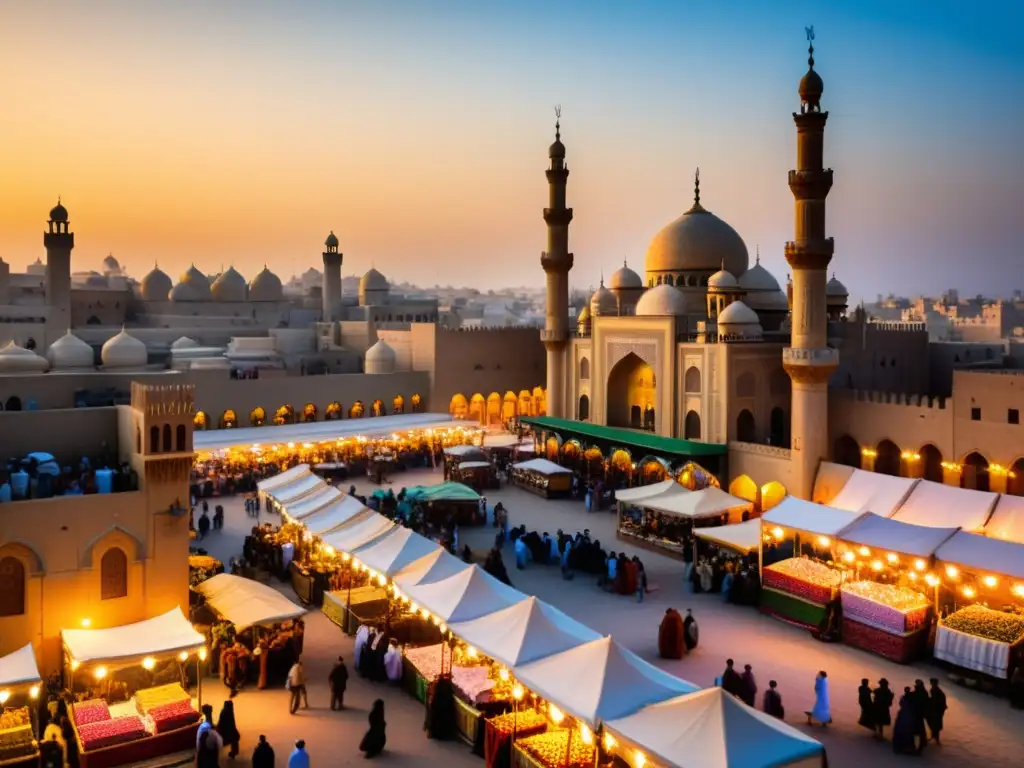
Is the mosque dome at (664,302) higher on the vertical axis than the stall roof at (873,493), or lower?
higher

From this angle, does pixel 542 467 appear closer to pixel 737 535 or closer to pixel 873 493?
pixel 737 535

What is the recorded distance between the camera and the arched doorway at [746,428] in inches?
919

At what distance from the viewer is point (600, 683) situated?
8.48 metres

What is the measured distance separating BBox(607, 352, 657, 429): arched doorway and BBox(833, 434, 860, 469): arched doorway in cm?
693

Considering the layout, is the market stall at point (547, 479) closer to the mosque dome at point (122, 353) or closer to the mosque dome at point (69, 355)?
the mosque dome at point (122, 353)

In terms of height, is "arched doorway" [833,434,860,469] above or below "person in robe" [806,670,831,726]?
above

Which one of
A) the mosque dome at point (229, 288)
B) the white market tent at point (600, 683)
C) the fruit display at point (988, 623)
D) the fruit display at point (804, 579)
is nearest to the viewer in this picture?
the white market tent at point (600, 683)

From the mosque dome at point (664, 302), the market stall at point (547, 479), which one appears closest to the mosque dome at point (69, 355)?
the market stall at point (547, 479)

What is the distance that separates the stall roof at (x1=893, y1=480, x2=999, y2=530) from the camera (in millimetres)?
14799

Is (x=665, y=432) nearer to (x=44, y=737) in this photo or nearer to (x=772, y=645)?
(x=772, y=645)

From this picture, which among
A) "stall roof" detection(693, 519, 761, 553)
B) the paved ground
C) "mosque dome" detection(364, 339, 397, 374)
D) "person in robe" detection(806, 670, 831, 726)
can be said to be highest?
"mosque dome" detection(364, 339, 397, 374)

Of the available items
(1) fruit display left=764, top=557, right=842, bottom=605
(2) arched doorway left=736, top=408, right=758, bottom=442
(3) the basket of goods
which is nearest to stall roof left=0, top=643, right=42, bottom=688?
(3) the basket of goods

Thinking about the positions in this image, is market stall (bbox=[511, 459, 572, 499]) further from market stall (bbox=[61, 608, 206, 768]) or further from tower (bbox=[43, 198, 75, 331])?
tower (bbox=[43, 198, 75, 331])

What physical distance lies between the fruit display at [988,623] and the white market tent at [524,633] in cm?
540
